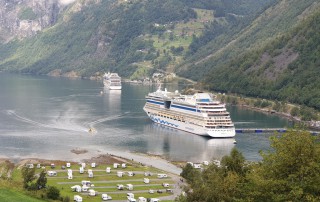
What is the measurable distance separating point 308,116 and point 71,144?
7804 centimetres

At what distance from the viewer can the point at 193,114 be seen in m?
134

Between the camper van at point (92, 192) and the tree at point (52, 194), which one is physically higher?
the tree at point (52, 194)

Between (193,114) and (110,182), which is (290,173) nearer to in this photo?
(110,182)

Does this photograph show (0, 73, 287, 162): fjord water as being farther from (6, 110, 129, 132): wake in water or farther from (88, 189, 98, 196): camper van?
(88, 189, 98, 196): camper van

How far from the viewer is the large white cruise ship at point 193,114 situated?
420 ft

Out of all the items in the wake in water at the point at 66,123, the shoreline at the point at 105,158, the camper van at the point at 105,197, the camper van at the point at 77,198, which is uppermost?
the wake in water at the point at 66,123

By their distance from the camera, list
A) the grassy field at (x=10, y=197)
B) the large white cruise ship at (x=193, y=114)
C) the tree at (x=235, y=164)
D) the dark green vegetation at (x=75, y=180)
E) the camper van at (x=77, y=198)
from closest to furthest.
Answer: the grassy field at (x=10, y=197)
the tree at (x=235, y=164)
the dark green vegetation at (x=75, y=180)
the camper van at (x=77, y=198)
the large white cruise ship at (x=193, y=114)

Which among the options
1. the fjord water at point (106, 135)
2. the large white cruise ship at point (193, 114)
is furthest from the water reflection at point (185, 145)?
the large white cruise ship at point (193, 114)

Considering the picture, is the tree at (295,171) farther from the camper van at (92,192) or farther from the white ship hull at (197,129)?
the white ship hull at (197,129)

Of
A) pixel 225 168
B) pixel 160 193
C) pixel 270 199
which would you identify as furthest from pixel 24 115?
pixel 270 199

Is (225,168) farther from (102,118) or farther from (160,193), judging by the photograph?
(102,118)

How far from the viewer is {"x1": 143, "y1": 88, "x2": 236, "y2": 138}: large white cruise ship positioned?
420ft

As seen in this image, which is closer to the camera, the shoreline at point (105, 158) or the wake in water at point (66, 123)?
the shoreline at point (105, 158)

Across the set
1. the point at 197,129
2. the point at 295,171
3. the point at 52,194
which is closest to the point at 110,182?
the point at 52,194
